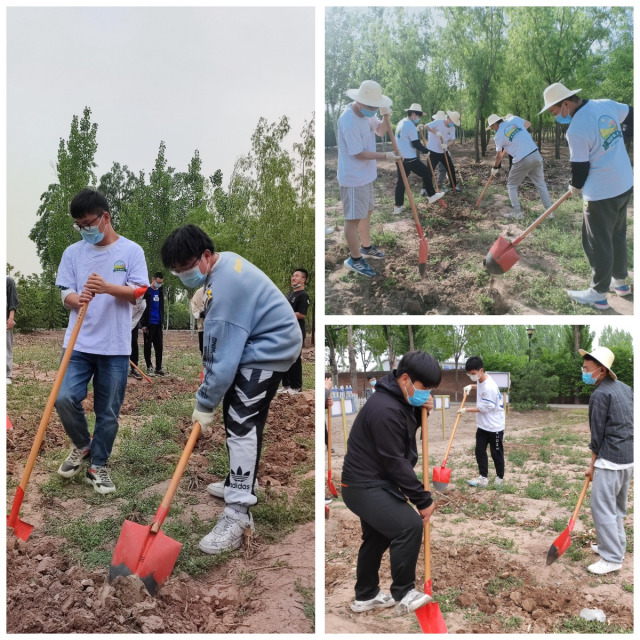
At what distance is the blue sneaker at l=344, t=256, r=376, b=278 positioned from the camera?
432 centimetres

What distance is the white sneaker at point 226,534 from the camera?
132 inches

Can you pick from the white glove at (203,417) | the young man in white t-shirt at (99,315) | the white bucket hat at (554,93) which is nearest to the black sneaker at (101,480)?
the young man in white t-shirt at (99,315)

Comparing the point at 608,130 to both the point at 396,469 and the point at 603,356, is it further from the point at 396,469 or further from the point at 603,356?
the point at 396,469

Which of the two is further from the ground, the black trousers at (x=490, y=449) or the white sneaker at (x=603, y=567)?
the black trousers at (x=490, y=449)

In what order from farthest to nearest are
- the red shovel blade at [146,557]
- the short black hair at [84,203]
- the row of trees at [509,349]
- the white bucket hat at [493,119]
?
1. the white bucket hat at [493,119]
2. the row of trees at [509,349]
3. the short black hair at [84,203]
4. the red shovel blade at [146,557]

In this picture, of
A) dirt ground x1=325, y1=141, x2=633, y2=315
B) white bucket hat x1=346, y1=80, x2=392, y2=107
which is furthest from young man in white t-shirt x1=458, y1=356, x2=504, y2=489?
white bucket hat x1=346, y1=80, x2=392, y2=107

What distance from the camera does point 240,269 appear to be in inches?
129

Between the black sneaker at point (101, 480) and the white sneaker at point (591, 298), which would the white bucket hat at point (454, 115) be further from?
the black sneaker at point (101, 480)

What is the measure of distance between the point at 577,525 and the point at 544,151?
244cm

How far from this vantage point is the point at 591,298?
423 cm

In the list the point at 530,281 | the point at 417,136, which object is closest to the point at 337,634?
the point at 530,281

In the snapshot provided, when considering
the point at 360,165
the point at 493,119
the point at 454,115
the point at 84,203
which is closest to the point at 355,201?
the point at 360,165

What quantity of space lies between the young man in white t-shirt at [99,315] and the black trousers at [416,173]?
177 centimetres

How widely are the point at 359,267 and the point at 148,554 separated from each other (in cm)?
219
